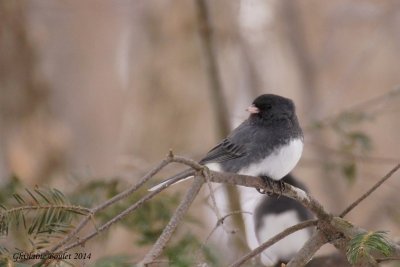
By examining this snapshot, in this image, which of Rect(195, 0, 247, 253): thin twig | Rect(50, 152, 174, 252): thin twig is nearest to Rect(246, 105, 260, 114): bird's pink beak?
Rect(50, 152, 174, 252): thin twig

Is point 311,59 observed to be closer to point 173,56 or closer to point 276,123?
point 173,56

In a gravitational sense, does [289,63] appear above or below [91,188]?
above

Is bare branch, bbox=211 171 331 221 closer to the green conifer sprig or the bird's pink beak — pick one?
the green conifer sprig

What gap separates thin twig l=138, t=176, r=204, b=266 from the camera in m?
1.41

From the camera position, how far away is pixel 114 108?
5129 millimetres

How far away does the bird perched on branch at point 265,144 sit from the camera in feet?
7.40

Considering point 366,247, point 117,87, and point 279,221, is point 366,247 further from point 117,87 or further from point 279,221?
point 117,87

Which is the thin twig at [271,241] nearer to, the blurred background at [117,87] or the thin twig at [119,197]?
the thin twig at [119,197]

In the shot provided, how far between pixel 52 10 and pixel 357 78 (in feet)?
9.88

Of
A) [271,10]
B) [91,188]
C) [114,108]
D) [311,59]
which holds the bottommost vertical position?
[91,188]

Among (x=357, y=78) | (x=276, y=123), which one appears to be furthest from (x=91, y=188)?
(x=357, y=78)

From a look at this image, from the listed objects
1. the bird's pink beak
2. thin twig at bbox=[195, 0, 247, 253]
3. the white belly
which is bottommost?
the white belly

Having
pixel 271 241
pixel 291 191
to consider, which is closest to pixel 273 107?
pixel 291 191

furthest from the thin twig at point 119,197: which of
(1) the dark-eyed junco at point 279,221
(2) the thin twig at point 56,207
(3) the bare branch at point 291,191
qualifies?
(1) the dark-eyed junco at point 279,221
